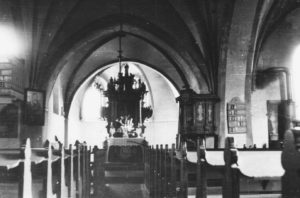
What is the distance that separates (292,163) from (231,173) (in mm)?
1117

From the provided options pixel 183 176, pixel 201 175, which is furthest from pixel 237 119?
pixel 201 175

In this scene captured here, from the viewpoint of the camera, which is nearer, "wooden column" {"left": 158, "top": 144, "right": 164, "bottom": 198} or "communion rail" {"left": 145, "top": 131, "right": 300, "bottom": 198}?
"communion rail" {"left": 145, "top": 131, "right": 300, "bottom": 198}

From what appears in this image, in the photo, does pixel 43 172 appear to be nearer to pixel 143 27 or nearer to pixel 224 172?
pixel 224 172

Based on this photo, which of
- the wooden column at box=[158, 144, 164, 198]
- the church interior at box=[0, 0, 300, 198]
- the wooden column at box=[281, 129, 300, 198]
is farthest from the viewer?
the church interior at box=[0, 0, 300, 198]

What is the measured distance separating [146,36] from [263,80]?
5.49m

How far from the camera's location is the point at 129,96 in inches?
730

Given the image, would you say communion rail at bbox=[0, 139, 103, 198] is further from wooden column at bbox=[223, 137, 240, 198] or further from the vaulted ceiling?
the vaulted ceiling

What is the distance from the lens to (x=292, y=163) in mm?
2408

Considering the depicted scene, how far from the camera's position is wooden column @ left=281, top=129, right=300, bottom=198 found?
7.80ft

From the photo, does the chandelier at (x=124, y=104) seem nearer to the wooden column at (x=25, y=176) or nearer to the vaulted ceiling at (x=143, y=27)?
the vaulted ceiling at (x=143, y=27)

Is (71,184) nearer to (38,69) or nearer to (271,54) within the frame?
(38,69)

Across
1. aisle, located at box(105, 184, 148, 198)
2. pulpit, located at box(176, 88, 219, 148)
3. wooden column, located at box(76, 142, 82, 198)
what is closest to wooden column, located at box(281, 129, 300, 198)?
wooden column, located at box(76, 142, 82, 198)

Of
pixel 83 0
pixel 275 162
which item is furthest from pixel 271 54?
pixel 275 162

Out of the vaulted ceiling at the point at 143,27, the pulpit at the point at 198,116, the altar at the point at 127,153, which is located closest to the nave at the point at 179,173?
the altar at the point at 127,153
